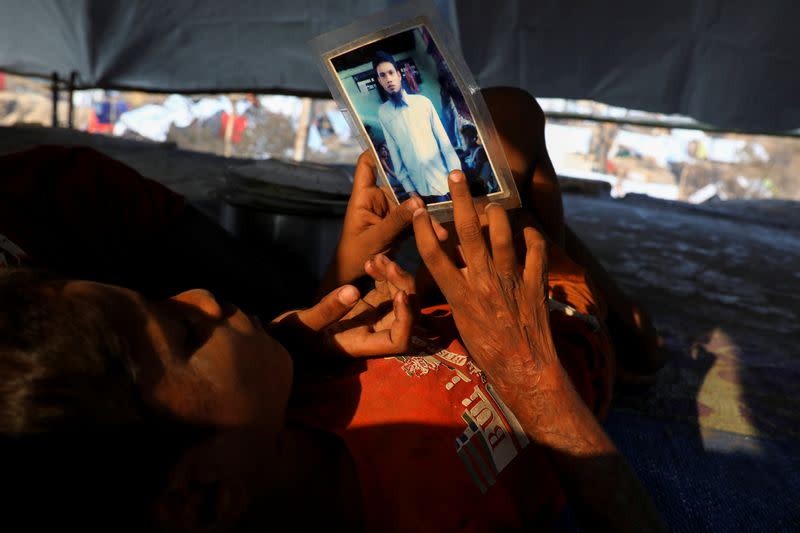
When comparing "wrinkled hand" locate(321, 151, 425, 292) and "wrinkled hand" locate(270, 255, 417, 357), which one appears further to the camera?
"wrinkled hand" locate(321, 151, 425, 292)

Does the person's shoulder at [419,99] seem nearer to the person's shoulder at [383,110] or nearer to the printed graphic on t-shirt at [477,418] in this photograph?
the person's shoulder at [383,110]

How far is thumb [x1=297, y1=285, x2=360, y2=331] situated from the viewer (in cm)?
104

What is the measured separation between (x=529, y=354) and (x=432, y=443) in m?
0.20

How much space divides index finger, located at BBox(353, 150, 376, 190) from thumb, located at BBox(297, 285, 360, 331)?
332 mm

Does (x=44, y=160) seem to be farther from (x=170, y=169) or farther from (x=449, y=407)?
(x=170, y=169)

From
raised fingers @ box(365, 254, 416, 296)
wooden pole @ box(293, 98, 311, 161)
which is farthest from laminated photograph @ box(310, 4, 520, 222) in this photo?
wooden pole @ box(293, 98, 311, 161)

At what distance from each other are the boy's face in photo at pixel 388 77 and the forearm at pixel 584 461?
568 millimetres

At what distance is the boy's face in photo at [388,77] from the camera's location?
1.12 metres

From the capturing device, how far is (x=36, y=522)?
23.7 inches

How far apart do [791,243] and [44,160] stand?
12.3ft

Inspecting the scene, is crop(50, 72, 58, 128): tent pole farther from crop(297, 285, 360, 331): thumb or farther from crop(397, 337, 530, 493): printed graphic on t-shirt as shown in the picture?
crop(397, 337, 530, 493): printed graphic on t-shirt

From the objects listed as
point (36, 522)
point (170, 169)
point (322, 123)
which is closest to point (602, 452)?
point (36, 522)

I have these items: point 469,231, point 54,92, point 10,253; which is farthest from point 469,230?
point 54,92

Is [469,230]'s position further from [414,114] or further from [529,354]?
[414,114]
